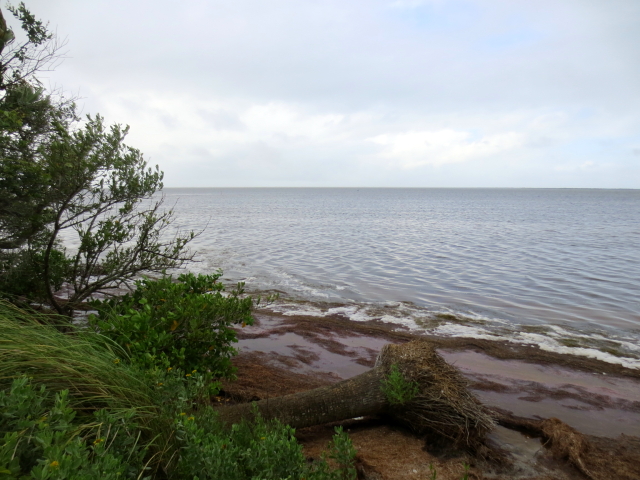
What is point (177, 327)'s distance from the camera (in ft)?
16.7

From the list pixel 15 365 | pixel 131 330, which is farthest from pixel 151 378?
pixel 131 330

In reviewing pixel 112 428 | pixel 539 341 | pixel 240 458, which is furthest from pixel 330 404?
pixel 539 341

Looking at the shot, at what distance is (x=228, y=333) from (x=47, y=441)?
3379 millimetres

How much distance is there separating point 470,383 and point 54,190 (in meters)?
6.01

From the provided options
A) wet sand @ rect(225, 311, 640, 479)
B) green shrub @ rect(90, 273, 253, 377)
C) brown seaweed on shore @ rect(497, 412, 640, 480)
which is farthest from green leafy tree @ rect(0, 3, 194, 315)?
brown seaweed on shore @ rect(497, 412, 640, 480)

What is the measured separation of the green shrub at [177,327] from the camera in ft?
15.4

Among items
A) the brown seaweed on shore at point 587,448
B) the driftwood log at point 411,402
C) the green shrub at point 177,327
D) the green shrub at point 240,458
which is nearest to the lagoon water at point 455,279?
the green shrub at point 177,327

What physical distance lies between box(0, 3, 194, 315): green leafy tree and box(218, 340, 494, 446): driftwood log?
3.04 meters

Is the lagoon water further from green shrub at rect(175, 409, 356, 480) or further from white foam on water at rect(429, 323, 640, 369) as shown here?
green shrub at rect(175, 409, 356, 480)

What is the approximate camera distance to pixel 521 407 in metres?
6.47

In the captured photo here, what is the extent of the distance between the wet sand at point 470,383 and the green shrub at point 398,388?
0.48m

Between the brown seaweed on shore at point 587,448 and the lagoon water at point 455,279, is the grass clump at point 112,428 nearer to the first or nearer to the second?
the brown seaweed on shore at point 587,448

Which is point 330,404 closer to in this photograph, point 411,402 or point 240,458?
point 411,402

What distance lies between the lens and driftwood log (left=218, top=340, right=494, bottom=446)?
4938 millimetres
